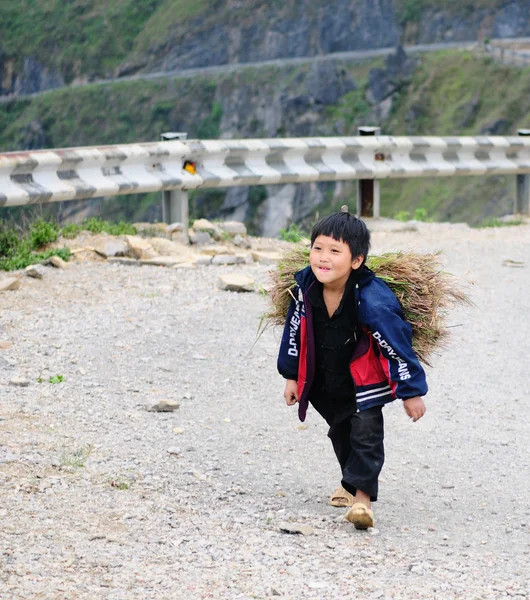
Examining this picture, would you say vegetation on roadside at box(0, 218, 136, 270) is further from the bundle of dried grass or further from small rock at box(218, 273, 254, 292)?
Answer: the bundle of dried grass

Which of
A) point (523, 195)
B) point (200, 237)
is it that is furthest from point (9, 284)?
point (523, 195)

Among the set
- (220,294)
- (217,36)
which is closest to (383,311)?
(220,294)

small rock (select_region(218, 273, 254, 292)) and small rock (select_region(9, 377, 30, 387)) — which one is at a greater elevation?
small rock (select_region(218, 273, 254, 292))

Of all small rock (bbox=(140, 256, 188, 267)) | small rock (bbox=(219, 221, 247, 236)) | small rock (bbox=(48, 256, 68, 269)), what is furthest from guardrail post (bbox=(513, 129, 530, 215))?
small rock (bbox=(48, 256, 68, 269))

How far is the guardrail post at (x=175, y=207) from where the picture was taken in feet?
33.8

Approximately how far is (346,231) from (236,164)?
6.63 metres

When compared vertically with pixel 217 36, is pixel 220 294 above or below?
below

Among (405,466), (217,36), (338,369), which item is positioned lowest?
(405,466)

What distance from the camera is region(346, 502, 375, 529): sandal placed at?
4324mm

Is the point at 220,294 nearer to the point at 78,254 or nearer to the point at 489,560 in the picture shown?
the point at 78,254

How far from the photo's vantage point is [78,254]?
30.7 feet

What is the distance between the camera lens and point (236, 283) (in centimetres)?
841

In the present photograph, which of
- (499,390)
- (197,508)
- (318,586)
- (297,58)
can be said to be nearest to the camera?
(318,586)

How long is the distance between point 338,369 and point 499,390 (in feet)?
7.71
